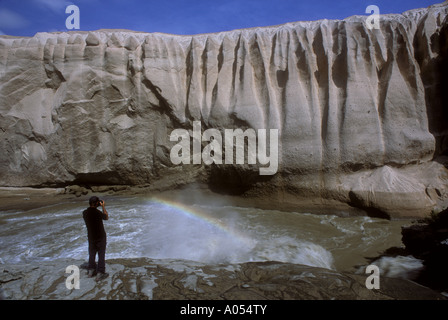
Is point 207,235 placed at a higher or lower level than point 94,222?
lower

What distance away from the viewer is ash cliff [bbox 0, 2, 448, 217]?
610 cm

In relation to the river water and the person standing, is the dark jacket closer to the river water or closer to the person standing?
the person standing

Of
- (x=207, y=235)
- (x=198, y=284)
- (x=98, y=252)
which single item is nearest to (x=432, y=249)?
(x=198, y=284)

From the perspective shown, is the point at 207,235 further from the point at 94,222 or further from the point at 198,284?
the point at 94,222

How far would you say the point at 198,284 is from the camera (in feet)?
9.18

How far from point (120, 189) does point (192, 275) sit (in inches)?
210

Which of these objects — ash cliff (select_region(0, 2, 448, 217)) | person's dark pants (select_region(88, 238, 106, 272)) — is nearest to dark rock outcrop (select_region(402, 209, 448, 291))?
ash cliff (select_region(0, 2, 448, 217))

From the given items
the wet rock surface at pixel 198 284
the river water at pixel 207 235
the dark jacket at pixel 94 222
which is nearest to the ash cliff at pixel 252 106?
the river water at pixel 207 235

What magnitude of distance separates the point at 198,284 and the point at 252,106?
→ 476 cm

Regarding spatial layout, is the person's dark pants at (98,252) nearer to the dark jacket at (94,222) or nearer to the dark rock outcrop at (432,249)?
the dark jacket at (94,222)

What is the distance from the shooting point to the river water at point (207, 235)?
4281 mm

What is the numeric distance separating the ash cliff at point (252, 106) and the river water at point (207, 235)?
762 millimetres

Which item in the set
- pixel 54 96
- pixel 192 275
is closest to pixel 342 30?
pixel 192 275

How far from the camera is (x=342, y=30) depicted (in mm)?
6695
